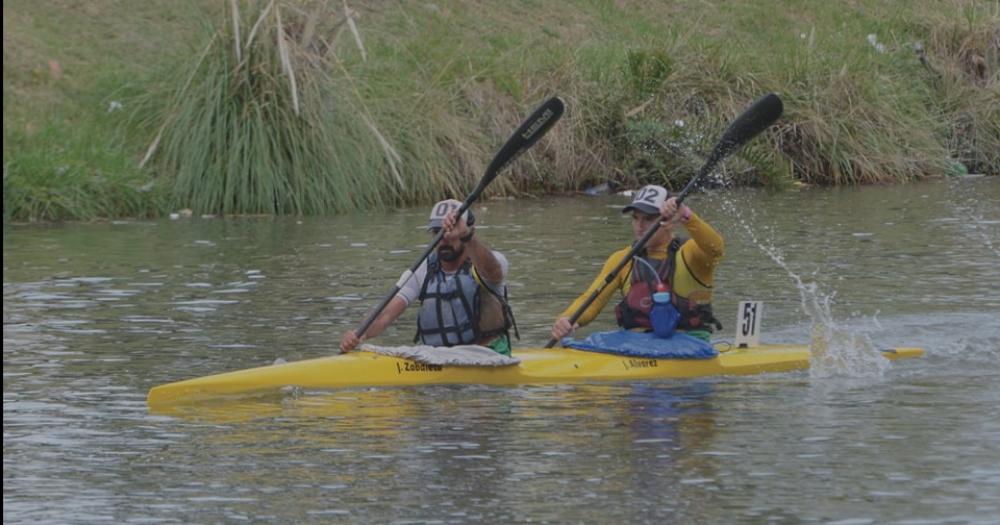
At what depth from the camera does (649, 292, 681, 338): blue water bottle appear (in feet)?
35.1

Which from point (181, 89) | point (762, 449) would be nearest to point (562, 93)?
point (181, 89)

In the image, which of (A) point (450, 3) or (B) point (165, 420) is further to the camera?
(A) point (450, 3)

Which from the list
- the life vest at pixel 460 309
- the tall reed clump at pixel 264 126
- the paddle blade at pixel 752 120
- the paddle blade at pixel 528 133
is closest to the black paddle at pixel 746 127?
the paddle blade at pixel 752 120

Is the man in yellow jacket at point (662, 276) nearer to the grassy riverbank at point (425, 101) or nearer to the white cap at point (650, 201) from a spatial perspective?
the white cap at point (650, 201)

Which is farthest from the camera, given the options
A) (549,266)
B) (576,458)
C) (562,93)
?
(562,93)

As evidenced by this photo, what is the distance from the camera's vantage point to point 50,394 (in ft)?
33.4

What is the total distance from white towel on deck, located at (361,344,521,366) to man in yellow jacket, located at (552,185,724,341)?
0.56 m

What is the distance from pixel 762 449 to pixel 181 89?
42.5ft

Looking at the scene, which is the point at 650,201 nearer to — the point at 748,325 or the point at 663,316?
the point at 663,316

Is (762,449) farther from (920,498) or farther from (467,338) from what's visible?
(467,338)

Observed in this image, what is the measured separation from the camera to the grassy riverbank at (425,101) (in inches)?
792

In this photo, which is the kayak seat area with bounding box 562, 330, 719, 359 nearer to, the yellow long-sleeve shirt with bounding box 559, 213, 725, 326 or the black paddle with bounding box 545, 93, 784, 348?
the yellow long-sleeve shirt with bounding box 559, 213, 725, 326

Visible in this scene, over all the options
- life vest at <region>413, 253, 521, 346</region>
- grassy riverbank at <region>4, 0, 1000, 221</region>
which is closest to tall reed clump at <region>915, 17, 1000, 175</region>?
grassy riverbank at <region>4, 0, 1000, 221</region>

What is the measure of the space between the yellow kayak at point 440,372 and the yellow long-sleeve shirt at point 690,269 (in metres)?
0.36
